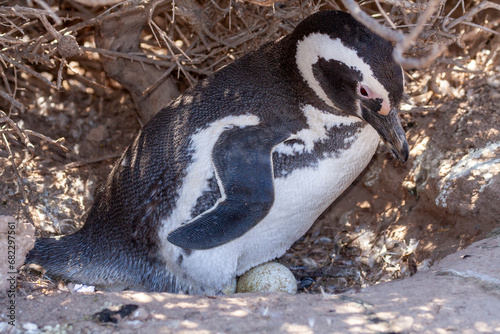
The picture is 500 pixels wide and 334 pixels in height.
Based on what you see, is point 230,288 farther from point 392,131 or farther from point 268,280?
point 392,131

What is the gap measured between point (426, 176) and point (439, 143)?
0.22 meters

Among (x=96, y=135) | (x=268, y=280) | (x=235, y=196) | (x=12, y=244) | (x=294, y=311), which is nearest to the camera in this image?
(x=294, y=311)

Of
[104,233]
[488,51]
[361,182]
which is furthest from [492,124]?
[104,233]

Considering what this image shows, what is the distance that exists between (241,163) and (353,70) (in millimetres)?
619

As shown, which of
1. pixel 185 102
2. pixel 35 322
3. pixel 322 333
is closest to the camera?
pixel 322 333

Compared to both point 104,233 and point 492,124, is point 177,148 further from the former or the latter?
point 492,124

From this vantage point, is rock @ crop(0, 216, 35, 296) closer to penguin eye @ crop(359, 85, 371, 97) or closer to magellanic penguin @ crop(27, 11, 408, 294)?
magellanic penguin @ crop(27, 11, 408, 294)

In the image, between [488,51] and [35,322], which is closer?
[35,322]

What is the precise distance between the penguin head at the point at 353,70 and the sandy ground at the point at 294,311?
62 cm

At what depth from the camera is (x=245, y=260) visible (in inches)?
104

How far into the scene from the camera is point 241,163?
7.64 feet

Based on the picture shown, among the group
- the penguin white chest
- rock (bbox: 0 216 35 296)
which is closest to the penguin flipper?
the penguin white chest

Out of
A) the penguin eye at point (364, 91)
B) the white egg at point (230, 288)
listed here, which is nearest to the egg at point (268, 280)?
the white egg at point (230, 288)

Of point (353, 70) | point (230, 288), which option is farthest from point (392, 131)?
point (230, 288)
